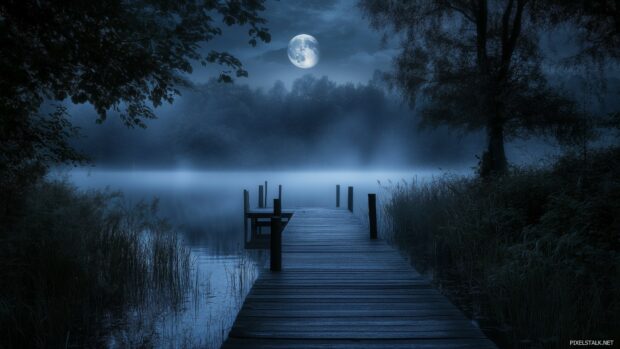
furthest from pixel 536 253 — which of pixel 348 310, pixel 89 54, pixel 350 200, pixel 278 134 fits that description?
pixel 278 134

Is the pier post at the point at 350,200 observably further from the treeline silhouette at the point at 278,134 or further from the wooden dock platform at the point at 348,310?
the treeline silhouette at the point at 278,134

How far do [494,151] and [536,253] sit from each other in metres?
10.1

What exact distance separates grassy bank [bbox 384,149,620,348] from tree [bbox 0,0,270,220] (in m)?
5.71

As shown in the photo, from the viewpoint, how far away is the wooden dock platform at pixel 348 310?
459 centimetres

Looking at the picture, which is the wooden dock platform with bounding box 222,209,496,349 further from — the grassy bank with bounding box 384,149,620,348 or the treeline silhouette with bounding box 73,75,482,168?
the treeline silhouette with bounding box 73,75,482,168

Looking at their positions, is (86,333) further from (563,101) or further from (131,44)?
(563,101)

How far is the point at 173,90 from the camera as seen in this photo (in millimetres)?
8164

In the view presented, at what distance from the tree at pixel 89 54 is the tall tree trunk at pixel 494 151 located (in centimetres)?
1186

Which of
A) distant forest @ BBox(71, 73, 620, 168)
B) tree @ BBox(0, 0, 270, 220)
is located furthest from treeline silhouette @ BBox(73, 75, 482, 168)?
tree @ BBox(0, 0, 270, 220)

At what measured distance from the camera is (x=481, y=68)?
15906 mm

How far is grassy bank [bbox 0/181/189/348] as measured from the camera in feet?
21.7

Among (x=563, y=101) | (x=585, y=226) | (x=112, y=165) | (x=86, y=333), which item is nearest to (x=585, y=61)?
(x=563, y=101)

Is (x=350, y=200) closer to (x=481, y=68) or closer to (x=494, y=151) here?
(x=494, y=151)

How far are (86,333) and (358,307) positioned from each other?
449 centimetres
